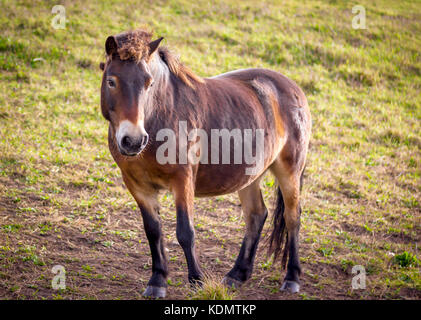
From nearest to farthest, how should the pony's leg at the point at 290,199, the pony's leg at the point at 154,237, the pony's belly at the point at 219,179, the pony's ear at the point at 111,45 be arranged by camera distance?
1. the pony's ear at the point at 111,45
2. the pony's leg at the point at 154,237
3. the pony's belly at the point at 219,179
4. the pony's leg at the point at 290,199

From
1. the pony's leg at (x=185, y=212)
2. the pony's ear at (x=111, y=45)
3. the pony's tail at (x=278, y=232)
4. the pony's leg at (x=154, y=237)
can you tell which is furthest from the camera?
the pony's tail at (x=278, y=232)

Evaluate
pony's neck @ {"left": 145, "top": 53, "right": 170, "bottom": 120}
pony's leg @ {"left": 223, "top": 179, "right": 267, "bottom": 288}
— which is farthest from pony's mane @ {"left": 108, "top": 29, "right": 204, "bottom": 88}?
pony's leg @ {"left": 223, "top": 179, "right": 267, "bottom": 288}

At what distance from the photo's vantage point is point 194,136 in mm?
4277

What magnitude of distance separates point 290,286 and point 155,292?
1502 mm

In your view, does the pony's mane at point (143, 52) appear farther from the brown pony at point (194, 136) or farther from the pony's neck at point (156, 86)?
the pony's neck at point (156, 86)

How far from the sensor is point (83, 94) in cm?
998

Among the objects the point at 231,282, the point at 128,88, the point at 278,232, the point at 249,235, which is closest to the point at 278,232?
the point at 278,232

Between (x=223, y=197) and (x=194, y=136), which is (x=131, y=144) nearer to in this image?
(x=194, y=136)

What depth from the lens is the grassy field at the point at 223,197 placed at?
519 cm

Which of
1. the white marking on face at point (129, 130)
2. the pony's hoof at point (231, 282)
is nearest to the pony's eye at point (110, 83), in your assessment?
the white marking on face at point (129, 130)

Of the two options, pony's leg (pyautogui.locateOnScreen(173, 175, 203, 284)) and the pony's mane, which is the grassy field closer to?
pony's leg (pyautogui.locateOnScreen(173, 175, 203, 284))

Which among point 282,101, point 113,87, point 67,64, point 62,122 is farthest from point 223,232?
point 67,64

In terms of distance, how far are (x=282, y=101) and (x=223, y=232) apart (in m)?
2.15

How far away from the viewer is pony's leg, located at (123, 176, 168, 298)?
436 cm
